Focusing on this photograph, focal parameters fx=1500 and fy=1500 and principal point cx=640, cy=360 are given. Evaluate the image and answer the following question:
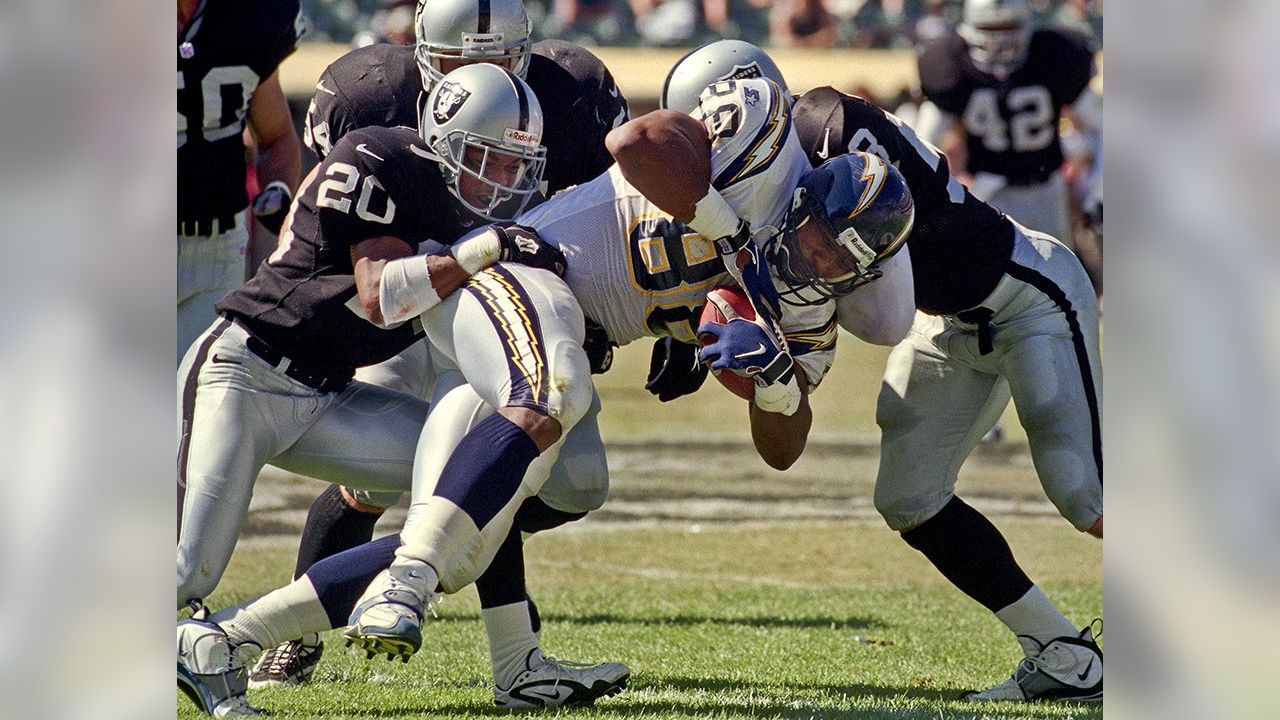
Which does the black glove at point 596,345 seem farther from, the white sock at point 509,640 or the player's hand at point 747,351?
the white sock at point 509,640

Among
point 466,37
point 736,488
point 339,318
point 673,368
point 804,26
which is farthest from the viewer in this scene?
point 804,26

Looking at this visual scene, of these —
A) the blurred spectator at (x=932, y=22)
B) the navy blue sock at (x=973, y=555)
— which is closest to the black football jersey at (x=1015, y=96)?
the navy blue sock at (x=973, y=555)

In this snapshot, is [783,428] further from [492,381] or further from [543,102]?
[543,102]

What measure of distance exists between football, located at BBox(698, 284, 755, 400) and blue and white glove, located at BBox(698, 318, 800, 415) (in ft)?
0.07

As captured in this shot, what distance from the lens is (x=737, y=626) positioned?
4602 millimetres

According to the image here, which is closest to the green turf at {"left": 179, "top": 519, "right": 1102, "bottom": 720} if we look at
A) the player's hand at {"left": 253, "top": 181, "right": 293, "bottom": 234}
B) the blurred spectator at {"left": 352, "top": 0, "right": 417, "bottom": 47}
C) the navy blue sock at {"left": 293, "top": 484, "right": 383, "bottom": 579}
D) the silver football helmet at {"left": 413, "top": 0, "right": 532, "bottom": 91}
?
the navy blue sock at {"left": 293, "top": 484, "right": 383, "bottom": 579}

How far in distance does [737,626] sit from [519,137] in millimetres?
1980

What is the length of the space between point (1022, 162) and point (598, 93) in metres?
4.03

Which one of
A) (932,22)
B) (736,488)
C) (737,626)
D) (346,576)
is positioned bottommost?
(736,488)

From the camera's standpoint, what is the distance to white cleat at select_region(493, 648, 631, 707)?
333 cm

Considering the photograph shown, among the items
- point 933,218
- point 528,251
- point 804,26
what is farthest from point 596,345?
point 804,26
